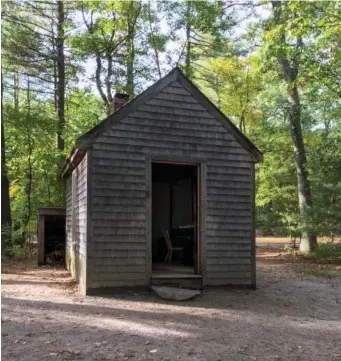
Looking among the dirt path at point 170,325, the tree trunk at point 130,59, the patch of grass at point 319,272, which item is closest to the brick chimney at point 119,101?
the dirt path at point 170,325

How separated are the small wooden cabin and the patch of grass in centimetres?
380

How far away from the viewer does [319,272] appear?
40.8 feet

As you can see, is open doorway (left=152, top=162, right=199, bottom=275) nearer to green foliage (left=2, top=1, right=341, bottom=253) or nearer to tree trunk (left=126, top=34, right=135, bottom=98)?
green foliage (left=2, top=1, right=341, bottom=253)

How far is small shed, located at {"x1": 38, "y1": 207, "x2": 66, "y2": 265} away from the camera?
13430mm

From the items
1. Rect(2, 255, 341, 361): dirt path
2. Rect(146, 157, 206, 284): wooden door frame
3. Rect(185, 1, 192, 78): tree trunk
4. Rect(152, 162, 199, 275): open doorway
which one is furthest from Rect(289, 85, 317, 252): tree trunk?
Rect(146, 157, 206, 284): wooden door frame

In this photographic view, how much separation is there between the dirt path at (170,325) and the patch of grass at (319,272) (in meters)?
2.67

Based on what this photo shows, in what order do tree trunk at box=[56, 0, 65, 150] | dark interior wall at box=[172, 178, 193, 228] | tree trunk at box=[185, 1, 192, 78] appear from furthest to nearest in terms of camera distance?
tree trunk at box=[185, 1, 192, 78]
tree trunk at box=[56, 0, 65, 150]
dark interior wall at box=[172, 178, 193, 228]

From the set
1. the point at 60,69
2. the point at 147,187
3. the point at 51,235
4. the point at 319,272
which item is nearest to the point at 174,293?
the point at 147,187

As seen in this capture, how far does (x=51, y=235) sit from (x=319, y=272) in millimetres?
8255

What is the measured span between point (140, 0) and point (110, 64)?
11.2 feet

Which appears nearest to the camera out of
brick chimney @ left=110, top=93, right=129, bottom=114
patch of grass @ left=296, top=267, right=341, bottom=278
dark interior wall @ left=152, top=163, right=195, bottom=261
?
brick chimney @ left=110, top=93, right=129, bottom=114

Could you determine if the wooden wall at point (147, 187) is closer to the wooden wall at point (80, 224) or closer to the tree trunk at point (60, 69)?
the wooden wall at point (80, 224)

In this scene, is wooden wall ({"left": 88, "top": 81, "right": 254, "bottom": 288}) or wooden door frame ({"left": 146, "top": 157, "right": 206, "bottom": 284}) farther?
wooden door frame ({"left": 146, "top": 157, "right": 206, "bottom": 284})

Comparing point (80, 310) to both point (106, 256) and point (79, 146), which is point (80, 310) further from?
point (79, 146)
